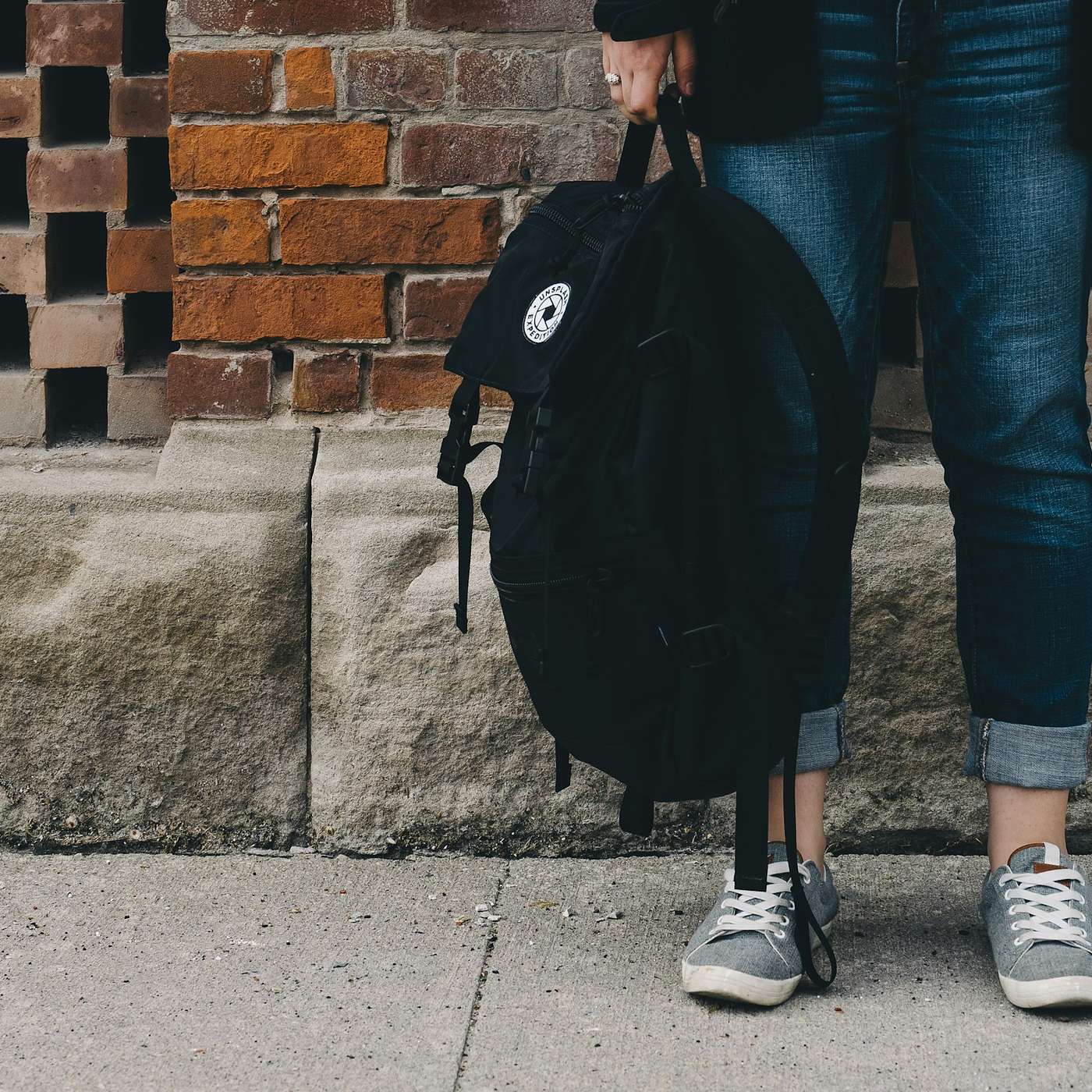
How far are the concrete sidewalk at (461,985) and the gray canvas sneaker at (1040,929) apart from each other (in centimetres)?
3

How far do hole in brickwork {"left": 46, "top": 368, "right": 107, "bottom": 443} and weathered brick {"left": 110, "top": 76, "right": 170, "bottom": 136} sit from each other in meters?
0.35

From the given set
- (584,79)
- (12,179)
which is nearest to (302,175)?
(584,79)

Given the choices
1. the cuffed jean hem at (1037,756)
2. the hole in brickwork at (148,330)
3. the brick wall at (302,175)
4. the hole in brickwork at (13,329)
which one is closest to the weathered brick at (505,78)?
the brick wall at (302,175)

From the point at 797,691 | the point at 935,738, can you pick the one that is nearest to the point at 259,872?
the point at 797,691

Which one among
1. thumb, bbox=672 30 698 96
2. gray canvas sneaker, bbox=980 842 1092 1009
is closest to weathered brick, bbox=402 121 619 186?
thumb, bbox=672 30 698 96

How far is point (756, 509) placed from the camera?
4.79 feet

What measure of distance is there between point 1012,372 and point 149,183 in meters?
1.26

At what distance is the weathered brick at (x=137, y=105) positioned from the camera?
1906 millimetres

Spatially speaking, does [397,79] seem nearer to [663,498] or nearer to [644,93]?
[644,93]

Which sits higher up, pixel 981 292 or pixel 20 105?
pixel 20 105

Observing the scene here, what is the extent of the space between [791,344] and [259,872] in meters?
0.99

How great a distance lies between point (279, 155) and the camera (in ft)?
5.92

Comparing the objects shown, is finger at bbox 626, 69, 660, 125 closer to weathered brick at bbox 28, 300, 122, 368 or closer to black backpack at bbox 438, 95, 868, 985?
black backpack at bbox 438, 95, 868, 985

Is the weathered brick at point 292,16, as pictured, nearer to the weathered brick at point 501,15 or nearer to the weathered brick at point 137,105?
the weathered brick at point 501,15
